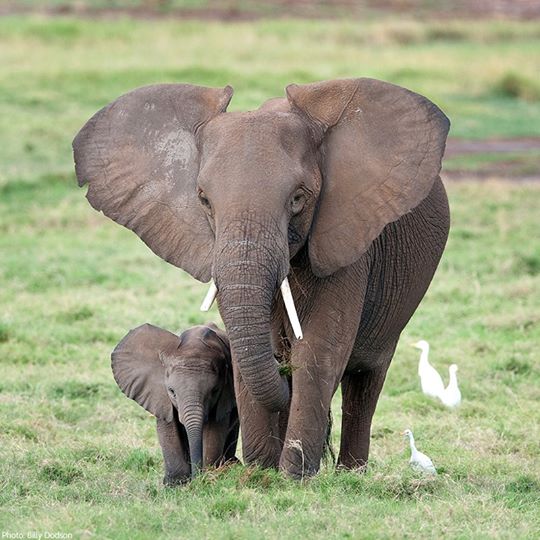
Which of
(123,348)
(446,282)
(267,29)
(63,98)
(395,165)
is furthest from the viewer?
(267,29)

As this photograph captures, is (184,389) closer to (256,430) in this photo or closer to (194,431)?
(194,431)

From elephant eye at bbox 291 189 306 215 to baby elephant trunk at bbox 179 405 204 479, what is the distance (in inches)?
56.2

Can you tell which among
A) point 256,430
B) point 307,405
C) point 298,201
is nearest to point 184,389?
point 256,430

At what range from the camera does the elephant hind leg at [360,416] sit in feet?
26.1

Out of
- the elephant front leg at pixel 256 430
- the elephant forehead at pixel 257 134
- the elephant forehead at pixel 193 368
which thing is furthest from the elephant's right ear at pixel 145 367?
the elephant forehead at pixel 257 134

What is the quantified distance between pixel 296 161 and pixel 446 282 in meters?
6.74

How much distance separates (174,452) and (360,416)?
112 centimetres

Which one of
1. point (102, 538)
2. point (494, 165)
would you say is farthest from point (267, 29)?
point (102, 538)

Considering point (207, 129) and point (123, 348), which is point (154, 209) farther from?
point (123, 348)

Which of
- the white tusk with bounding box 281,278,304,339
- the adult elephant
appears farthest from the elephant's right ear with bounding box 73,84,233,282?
the white tusk with bounding box 281,278,304,339

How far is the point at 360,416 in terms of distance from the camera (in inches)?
314

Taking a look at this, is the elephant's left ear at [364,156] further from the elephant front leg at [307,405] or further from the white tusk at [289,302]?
the elephant front leg at [307,405]

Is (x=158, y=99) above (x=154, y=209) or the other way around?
above

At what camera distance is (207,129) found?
6602mm
